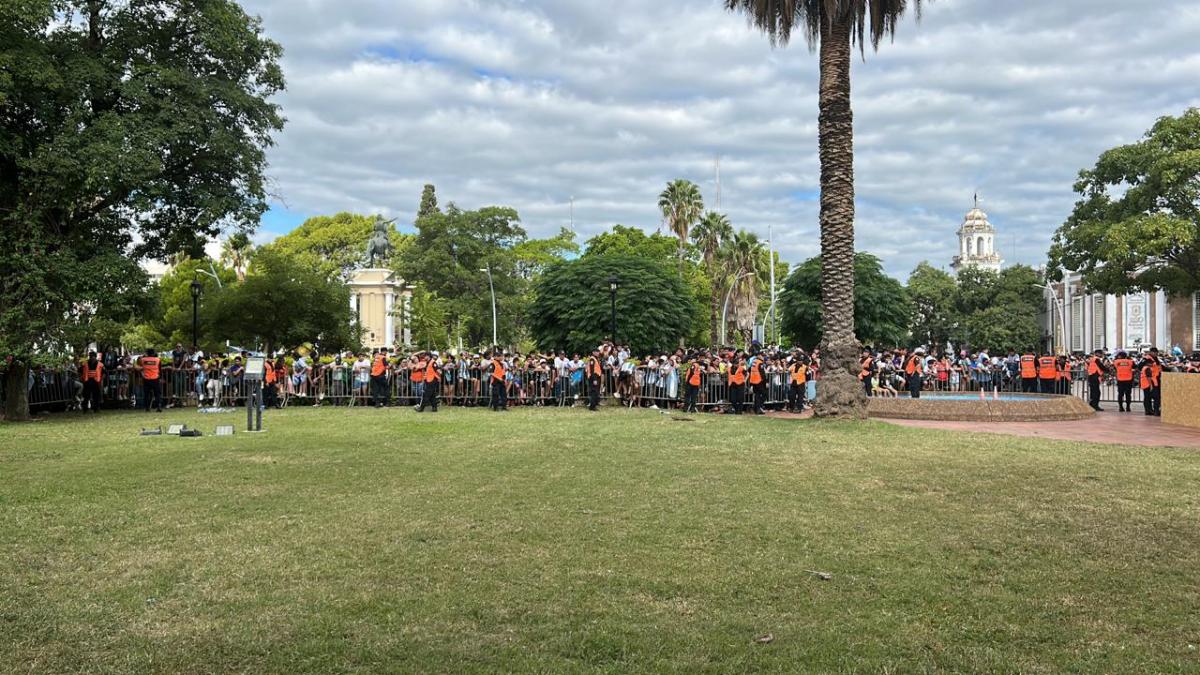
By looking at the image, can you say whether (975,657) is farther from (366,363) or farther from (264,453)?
(366,363)

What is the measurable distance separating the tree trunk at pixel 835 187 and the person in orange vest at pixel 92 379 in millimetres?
17848

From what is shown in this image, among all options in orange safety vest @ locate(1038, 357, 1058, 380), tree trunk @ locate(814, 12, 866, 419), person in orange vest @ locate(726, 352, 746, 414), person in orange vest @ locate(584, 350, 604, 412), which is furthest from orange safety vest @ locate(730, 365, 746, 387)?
orange safety vest @ locate(1038, 357, 1058, 380)

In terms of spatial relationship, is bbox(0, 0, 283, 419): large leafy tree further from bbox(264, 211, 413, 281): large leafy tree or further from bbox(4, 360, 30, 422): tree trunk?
bbox(264, 211, 413, 281): large leafy tree

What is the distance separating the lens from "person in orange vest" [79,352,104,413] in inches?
876

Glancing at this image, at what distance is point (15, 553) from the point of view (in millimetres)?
6844

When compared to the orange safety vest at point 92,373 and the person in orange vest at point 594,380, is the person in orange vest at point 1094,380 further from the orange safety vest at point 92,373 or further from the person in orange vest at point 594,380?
the orange safety vest at point 92,373

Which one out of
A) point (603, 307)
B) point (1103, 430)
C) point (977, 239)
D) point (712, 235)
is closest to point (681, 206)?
point (712, 235)

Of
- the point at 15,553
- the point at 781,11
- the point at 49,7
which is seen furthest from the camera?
the point at 781,11

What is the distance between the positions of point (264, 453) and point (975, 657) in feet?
35.4

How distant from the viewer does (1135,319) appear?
229 feet

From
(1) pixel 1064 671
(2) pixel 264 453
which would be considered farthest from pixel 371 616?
(2) pixel 264 453

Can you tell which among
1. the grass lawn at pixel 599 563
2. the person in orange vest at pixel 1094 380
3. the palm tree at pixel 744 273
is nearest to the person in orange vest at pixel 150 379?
the grass lawn at pixel 599 563

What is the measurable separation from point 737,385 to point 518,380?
6.26 metres

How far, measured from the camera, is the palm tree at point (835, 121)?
1875cm
